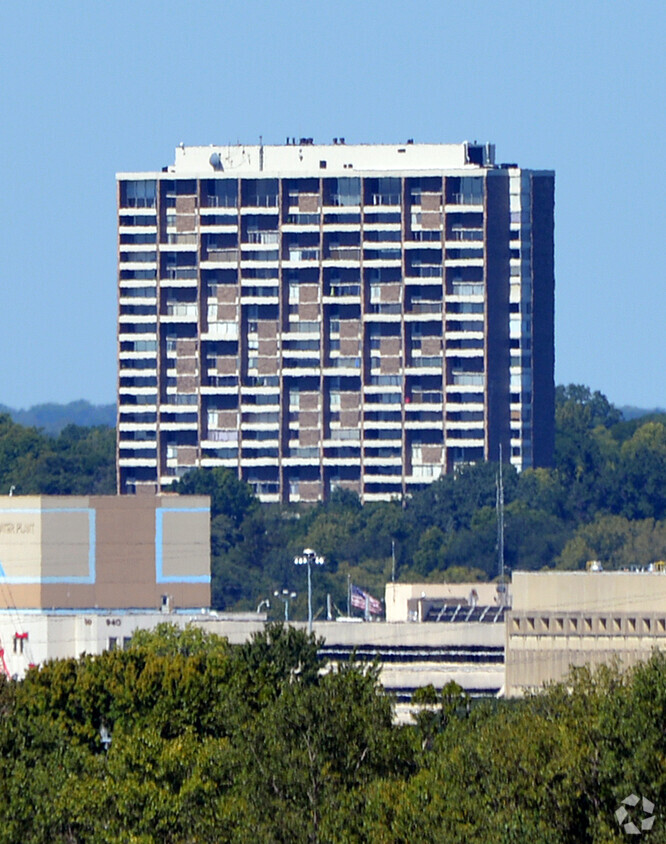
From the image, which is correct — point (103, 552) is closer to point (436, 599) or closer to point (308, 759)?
point (436, 599)

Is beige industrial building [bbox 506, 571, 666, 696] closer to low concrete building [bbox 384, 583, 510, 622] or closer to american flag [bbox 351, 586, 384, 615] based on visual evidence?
low concrete building [bbox 384, 583, 510, 622]

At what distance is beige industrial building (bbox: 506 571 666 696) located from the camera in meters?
133

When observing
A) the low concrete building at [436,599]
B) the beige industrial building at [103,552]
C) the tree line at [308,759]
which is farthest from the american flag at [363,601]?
the tree line at [308,759]

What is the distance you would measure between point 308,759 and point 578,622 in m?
64.8

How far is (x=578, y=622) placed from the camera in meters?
133

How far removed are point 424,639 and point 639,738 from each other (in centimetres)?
10029

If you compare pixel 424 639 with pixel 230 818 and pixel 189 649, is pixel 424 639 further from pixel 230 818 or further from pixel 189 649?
pixel 230 818

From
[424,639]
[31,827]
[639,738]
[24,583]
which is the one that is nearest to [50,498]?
[24,583]

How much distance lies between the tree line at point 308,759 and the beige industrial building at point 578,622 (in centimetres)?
4030

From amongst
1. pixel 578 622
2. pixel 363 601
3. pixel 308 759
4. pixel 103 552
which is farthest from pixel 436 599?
pixel 308 759

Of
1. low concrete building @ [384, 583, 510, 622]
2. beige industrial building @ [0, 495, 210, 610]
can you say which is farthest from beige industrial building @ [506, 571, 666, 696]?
beige industrial building @ [0, 495, 210, 610]

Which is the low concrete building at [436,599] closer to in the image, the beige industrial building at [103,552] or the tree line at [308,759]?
the beige industrial building at [103,552]

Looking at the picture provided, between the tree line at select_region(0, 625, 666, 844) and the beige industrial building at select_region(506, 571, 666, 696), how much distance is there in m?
40.3

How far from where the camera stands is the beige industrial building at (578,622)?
133m
